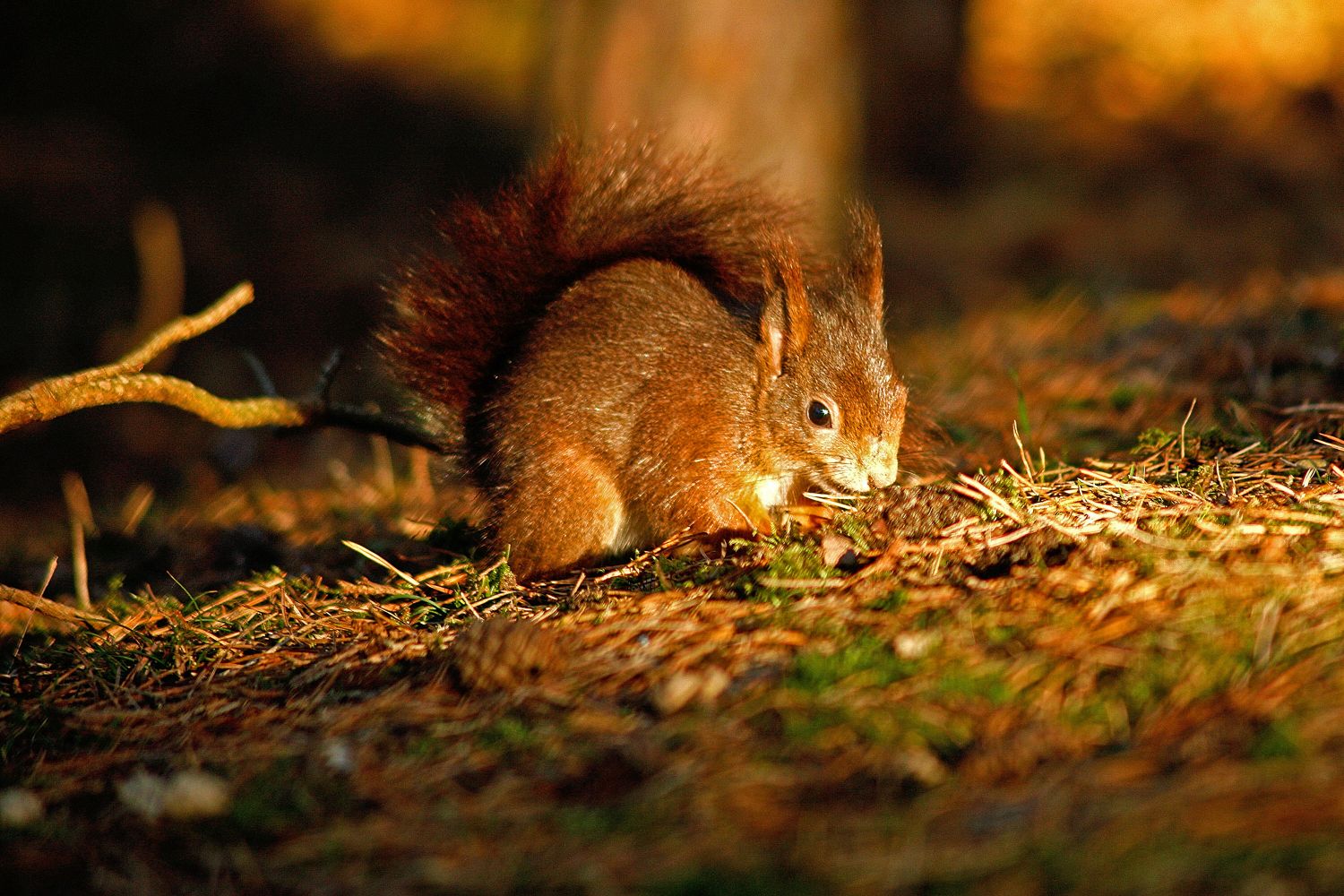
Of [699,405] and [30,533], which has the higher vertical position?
[699,405]

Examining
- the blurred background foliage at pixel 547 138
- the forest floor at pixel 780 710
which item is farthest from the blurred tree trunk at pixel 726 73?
the forest floor at pixel 780 710

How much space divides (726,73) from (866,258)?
8.19ft

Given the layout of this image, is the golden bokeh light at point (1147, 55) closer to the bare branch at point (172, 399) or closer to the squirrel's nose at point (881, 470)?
the squirrel's nose at point (881, 470)

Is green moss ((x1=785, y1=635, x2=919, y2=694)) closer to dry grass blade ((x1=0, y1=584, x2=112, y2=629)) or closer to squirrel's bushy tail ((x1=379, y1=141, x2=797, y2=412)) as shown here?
squirrel's bushy tail ((x1=379, y1=141, x2=797, y2=412))

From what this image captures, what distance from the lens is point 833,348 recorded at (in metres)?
2.77

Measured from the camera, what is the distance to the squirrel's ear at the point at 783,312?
8.92 feet

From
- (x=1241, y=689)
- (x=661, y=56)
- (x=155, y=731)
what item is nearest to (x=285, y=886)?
(x=155, y=731)

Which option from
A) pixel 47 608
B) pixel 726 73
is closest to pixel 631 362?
pixel 47 608

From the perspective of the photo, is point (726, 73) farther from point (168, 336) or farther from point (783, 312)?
point (168, 336)

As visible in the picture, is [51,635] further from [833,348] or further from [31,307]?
[31,307]

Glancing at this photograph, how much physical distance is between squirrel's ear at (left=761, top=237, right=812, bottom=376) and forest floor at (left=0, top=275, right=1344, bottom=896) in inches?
17.0

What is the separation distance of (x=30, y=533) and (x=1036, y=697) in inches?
168

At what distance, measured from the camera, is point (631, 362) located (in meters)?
2.83

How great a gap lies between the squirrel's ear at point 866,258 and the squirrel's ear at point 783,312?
18 cm
